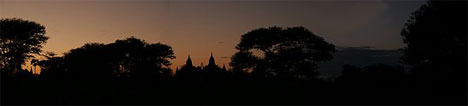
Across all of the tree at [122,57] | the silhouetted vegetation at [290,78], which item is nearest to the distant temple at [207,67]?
the tree at [122,57]

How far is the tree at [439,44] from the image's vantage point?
23.4 meters

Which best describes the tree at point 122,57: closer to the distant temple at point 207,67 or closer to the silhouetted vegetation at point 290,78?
the distant temple at point 207,67

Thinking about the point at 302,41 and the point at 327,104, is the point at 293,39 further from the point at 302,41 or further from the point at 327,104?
the point at 327,104

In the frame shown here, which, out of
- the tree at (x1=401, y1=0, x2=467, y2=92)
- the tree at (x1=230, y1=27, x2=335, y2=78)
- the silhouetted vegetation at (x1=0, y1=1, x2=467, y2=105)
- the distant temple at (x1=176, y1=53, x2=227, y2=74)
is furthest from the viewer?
the distant temple at (x1=176, y1=53, x2=227, y2=74)

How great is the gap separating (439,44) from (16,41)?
153 feet

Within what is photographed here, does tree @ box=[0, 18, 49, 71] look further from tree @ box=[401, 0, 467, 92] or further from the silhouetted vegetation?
tree @ box=[401, 0, 467, 92]

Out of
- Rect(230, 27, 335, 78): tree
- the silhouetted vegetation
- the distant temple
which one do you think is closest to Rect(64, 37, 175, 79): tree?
the distant temple

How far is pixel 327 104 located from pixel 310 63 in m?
23.7

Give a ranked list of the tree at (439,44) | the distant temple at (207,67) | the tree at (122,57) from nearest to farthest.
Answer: the tree at (439,44), the tree at (122,57), the distant temple at (207,67)

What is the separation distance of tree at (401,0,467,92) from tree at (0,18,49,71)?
43865mm

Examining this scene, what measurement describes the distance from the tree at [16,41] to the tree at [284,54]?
87.2ft

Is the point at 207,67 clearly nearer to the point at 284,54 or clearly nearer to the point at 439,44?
the point at 284,54

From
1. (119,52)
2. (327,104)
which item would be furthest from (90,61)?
(327,104)

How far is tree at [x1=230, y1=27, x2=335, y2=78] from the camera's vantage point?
40719 mm
